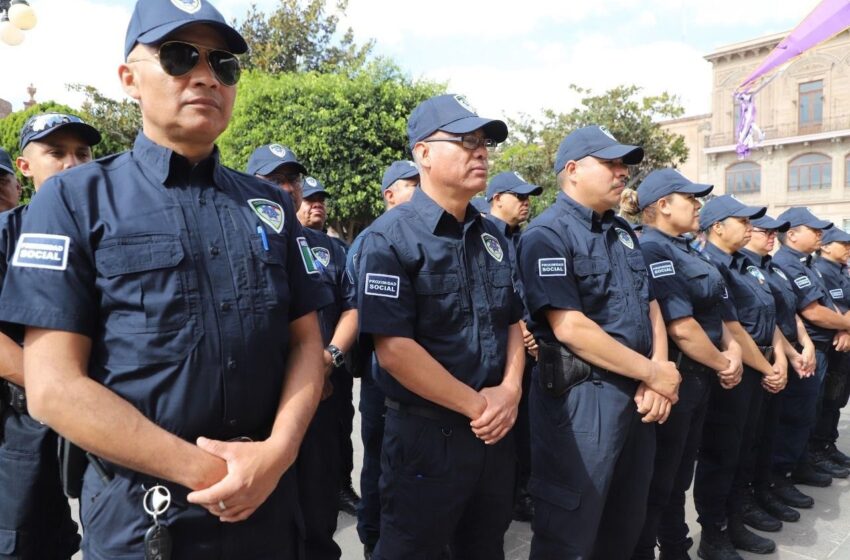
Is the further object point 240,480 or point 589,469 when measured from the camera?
point 589,469

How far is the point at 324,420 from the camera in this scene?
3.06m

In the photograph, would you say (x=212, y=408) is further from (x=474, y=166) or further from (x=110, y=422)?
(x=474, y=166)

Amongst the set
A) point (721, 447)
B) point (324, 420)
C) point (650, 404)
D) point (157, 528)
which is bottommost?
point (721, 447)

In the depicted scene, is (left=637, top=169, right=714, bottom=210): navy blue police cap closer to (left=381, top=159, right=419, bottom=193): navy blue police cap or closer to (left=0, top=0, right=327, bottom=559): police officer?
(left=381, top=159, right=419, bottom=193): navy blue police cap

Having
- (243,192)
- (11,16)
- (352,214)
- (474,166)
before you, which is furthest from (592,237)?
(352,214)

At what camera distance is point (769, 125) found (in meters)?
34.3

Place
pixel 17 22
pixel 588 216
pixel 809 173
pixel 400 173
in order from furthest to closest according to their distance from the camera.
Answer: pixel 809 173 → pixel 17 22 → pixel 400 173 → pixel 588 216

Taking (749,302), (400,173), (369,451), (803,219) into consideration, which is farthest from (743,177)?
(369,451)

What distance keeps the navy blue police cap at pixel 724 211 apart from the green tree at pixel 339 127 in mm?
8989

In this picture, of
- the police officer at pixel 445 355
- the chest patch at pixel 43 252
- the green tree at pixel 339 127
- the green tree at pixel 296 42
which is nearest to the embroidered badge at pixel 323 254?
the police officer at pixel 445 355

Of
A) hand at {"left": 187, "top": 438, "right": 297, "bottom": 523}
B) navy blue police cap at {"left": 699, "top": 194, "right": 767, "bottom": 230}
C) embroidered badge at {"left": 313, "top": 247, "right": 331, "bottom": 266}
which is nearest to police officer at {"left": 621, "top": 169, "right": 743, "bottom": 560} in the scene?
navy blue police cap at {"left": 699, "top": 194, "right": 767, "bottom": 230}

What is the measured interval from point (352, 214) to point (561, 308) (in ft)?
35.6

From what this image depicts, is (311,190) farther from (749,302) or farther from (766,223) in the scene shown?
(766,223)

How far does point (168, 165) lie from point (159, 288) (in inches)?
13.1
